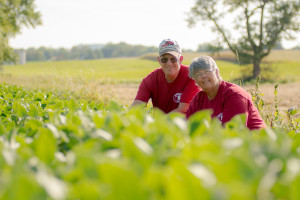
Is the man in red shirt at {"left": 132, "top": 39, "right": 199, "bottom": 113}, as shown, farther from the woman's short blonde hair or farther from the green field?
the woman's short blonde hair

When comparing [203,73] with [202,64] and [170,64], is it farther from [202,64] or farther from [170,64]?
[170,64]

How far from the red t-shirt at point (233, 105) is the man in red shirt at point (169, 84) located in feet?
2.49

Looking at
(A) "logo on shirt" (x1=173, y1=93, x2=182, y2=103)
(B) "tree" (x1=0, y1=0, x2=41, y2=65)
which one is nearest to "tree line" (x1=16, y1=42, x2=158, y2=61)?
(B) "tree" (x1=0, y1=0, x2=41, y2=65)

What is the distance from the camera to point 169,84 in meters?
4.67

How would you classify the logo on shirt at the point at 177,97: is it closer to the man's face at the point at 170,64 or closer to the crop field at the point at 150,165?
the man's face at the point at 170,64

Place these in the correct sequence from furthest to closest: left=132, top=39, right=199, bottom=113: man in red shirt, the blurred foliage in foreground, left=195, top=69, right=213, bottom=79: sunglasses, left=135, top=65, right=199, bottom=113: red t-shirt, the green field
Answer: the green field → left=135, top=65, right=199, bottom=113: red t-shirt → left=132, top=39, right=199, bottom=113: man in red shirt → left=195, top=69, right=213, bottom=79: sunglasses → the blurred foliage in foreground

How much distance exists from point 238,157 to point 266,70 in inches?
1222

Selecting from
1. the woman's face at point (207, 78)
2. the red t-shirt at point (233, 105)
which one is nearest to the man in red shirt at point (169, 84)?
the red t-shirt at point (233, 105)

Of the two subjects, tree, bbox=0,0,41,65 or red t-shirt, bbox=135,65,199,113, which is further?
tree, bbox=0,0,41,65

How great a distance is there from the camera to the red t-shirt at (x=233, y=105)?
10.8 feet

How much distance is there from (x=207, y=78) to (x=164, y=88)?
4.17 ft

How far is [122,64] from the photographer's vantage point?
6247 centimetres

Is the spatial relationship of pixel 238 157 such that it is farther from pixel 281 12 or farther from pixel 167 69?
pixel 281 12

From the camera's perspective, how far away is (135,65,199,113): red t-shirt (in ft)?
15.0
